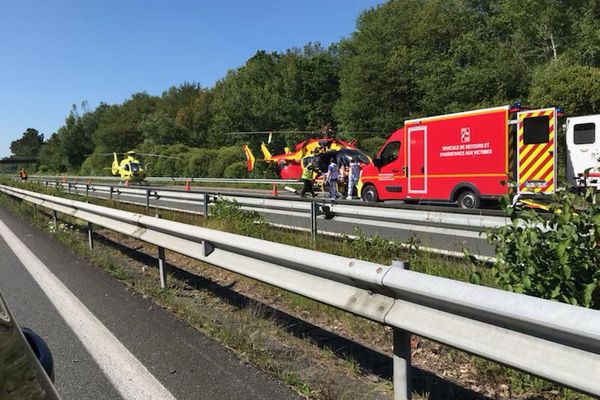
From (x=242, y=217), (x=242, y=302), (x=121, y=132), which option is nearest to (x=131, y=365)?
(x=242, y=302)

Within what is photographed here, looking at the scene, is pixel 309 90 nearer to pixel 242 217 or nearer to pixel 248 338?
pixel 242 217

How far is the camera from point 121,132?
8694cm

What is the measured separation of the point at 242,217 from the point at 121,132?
82404 mm

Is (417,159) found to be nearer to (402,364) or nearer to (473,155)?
(473,155)

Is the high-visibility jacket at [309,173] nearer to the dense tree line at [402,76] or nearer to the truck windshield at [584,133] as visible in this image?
the truck windshield at [584,133]

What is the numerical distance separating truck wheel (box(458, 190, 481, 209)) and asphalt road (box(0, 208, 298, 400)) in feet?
34.7

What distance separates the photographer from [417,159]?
1659 centimetres

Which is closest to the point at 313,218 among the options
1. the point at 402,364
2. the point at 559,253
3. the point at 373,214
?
the point at 373,214

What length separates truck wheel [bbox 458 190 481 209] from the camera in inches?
581

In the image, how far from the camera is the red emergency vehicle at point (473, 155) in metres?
13.8

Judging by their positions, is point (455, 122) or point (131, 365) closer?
point (131, 365)

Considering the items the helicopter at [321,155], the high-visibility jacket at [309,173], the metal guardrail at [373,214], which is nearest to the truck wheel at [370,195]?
the helicopter at [321,155]

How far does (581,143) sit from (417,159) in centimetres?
532

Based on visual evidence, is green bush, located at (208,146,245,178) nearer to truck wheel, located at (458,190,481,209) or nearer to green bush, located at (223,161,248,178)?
green bush, located at (223,161,248,178)
